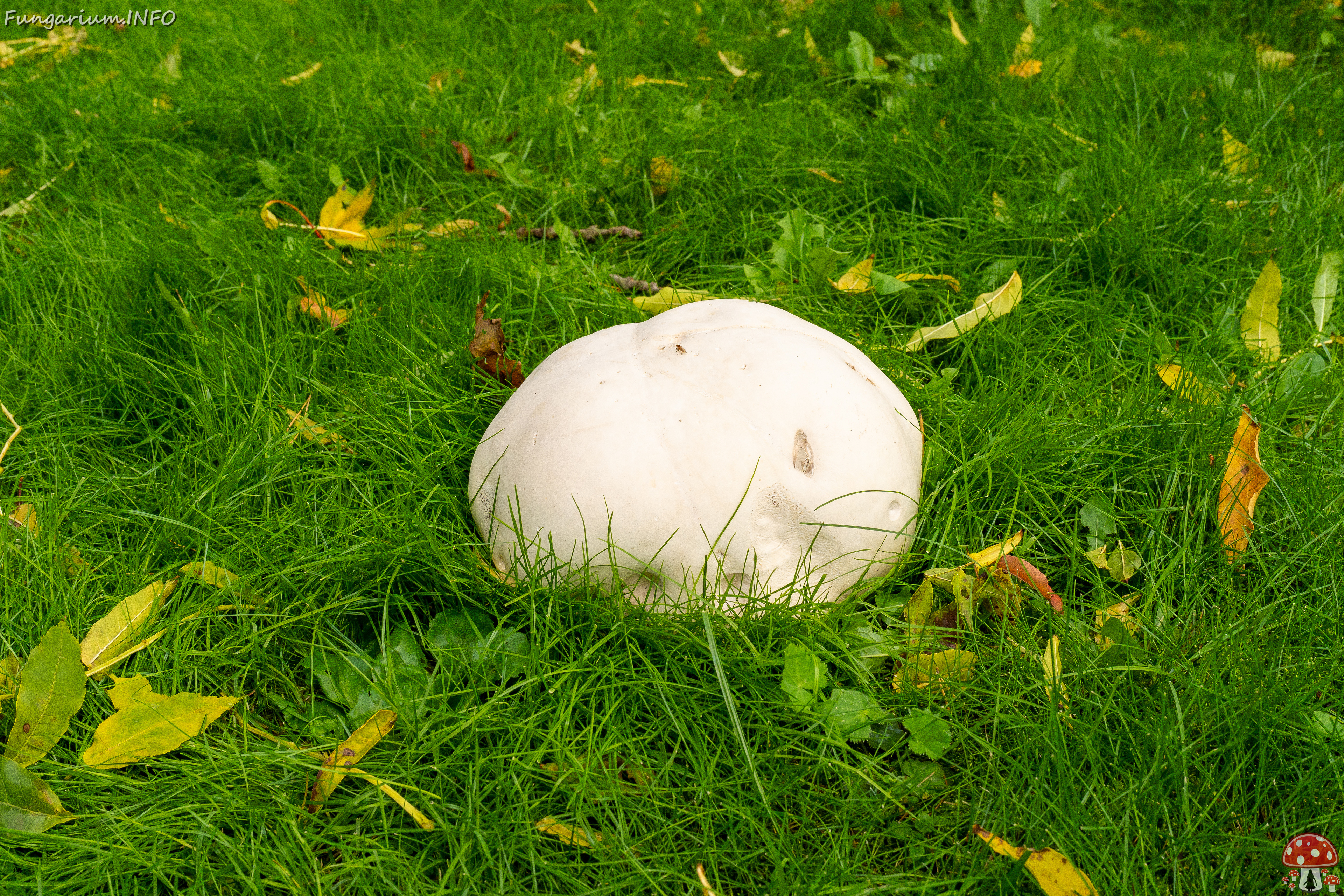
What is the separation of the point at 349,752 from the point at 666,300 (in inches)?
60.8

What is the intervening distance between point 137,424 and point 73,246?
2.77 ft

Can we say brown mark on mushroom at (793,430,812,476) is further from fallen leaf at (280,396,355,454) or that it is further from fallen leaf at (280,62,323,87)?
fallen leaf at (280,62,323,87)

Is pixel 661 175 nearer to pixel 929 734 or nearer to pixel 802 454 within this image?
pixel 802 454

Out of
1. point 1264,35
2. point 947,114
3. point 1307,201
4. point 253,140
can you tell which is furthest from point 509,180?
point 1264,35

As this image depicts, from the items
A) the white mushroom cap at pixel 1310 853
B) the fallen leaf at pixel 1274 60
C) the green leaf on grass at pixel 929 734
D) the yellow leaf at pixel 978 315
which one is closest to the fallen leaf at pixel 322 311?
the yellow leaf at pixel 978 315

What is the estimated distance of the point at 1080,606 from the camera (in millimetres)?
2004

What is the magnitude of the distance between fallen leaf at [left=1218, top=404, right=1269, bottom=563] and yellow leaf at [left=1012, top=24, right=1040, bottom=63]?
2.06 metres

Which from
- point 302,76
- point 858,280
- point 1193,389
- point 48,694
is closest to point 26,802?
point 48,694

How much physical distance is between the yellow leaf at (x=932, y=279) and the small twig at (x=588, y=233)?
2.86ft

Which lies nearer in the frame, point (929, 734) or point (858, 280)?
point (929, 734)

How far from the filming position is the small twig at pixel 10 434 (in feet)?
7.32

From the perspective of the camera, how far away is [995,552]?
79.9 inches

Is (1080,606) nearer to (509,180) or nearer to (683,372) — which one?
(683,372)

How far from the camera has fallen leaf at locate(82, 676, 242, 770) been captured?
5.48 ft
